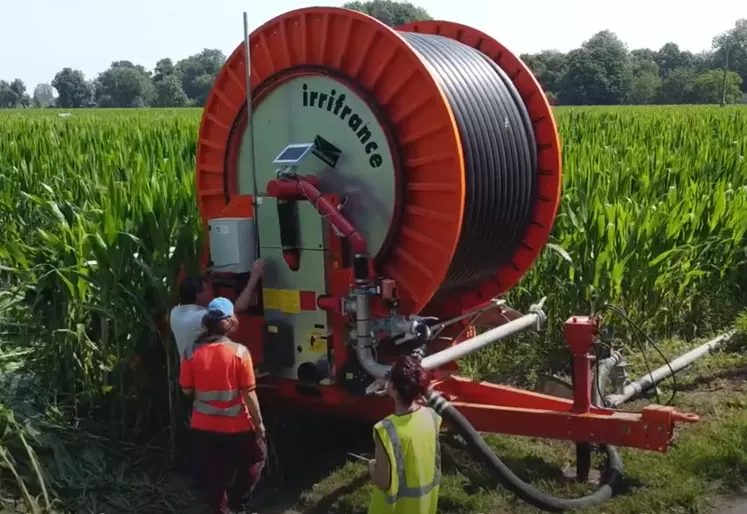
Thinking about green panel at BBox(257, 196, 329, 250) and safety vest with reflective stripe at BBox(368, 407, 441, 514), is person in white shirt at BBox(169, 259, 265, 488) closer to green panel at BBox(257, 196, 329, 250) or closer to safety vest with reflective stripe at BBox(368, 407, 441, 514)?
green panel at BBox(257, 196, 329, 250)

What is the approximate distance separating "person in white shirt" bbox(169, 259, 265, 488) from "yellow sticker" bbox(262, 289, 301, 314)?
0.25 feet

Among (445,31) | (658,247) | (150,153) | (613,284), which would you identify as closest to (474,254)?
(445,31)

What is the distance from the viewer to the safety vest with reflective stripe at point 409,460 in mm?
3350

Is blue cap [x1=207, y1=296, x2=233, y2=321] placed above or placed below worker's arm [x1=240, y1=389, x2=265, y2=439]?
above

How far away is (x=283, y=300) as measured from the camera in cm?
486

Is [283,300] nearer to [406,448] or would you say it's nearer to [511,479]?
[511,479]

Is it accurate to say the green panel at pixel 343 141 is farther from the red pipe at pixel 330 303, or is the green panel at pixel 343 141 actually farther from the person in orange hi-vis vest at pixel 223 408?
the person in orange hi-vis vest at pixel 223 408

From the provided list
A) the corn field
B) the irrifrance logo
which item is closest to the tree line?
the corn field

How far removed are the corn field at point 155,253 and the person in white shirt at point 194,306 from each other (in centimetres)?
43

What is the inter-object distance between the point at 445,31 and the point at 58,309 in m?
3.10

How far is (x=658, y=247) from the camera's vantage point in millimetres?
7324

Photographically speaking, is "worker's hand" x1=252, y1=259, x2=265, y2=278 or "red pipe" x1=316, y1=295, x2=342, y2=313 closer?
"red pipe" x1=316, y1=295, x2=342, y2=313

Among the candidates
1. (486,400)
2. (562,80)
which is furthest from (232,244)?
(562,80)

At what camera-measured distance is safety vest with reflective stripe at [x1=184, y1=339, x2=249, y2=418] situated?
4.16m
